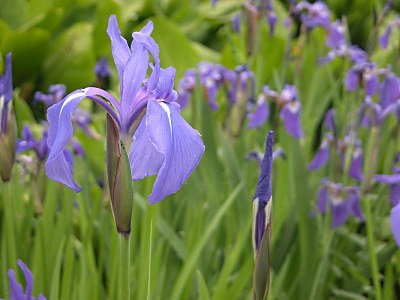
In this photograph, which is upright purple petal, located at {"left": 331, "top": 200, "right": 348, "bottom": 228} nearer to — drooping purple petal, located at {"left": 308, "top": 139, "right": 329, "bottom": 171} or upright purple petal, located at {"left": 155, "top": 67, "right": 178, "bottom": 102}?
drooping purple petal, located at {"left": 308, "top": 139, "right": 329, "bottom": 171}

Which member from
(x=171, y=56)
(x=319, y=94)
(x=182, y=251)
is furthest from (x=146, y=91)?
(x=171, y=56)

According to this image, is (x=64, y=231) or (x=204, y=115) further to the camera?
(x=204, y=115)

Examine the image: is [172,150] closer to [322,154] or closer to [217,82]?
[322,154]

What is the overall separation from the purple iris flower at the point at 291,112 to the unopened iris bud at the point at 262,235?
970 millimetres

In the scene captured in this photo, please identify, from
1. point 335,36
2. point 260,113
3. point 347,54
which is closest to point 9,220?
point 260,113

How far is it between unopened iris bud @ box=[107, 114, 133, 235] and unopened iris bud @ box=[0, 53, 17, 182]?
360 millimetres

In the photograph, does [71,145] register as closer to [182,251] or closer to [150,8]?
[182,251]

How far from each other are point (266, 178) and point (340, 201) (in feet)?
3.12

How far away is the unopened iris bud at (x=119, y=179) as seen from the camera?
68 centimetres

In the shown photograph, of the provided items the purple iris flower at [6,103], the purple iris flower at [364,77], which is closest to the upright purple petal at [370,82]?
the purple iris flower at [364,77]

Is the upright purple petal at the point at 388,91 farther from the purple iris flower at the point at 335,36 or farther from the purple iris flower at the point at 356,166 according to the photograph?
the purple iris flower at the point at 335,36

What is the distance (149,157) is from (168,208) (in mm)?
1026

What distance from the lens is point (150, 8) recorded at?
3.54 m

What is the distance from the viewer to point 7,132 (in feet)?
3.30
